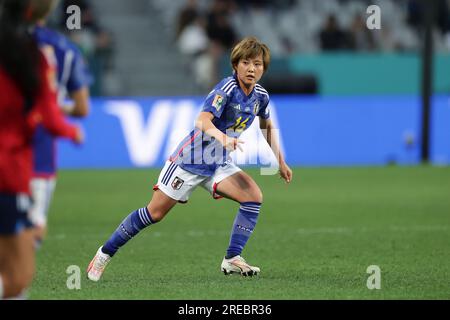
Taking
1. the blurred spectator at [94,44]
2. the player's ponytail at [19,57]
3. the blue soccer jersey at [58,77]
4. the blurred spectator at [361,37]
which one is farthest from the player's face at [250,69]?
the blurred spectator at [361,37]

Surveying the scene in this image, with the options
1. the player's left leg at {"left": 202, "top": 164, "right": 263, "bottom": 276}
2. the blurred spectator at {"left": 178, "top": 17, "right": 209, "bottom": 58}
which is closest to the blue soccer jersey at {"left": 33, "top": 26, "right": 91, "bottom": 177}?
the player's left leg at {"left": 202, "top": 164, "right": 263, "bottom": 276}

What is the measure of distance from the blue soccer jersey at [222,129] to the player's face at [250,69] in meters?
0.11

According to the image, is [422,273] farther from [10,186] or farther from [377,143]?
[377,143]

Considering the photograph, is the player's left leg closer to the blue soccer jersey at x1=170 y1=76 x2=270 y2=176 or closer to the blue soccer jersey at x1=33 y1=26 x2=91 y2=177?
the blue soccer jersey at x1=170 y1=76 x2=270 y2=176

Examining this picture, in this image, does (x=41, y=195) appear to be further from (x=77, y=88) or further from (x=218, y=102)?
(x=218, y=102)

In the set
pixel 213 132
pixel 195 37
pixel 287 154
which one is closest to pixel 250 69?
pixel 213 132

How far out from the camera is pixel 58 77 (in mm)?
6086

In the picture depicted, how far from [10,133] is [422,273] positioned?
441cm

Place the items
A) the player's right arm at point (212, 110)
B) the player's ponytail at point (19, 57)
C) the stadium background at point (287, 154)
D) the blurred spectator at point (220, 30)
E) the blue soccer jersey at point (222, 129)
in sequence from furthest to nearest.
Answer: the blurred spectator at point (220, 30) → the stadium background at point (287, 154) → the blue soccer jersey at point (222, 129) → the player's right arm at point (212, 110) → the player's ponytail at point (19, 57)

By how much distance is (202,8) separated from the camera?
26188 mm

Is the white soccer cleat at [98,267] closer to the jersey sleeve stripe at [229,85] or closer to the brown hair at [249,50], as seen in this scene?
the jersey sleeve stripe at [229,85]

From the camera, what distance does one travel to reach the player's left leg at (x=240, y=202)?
8.50m
